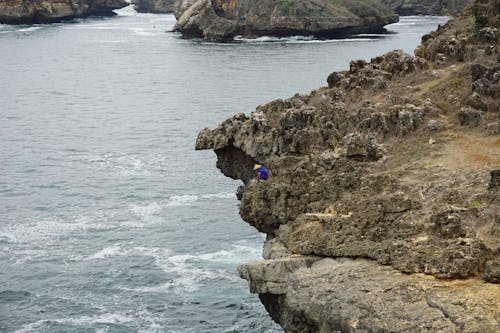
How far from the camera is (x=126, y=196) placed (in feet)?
175

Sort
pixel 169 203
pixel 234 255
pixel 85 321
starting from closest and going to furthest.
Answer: pixel 85 321
pixel 234 255
pixel 169 203

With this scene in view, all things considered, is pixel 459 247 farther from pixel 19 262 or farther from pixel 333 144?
pixel 19 262

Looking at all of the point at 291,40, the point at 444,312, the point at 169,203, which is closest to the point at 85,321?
the point at 169,203

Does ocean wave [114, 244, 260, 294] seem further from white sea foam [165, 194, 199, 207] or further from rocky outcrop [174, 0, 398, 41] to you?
rocky outcrop [174, 0, 398, 41]

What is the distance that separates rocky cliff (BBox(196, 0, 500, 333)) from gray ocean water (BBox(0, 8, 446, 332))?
6.93 meters

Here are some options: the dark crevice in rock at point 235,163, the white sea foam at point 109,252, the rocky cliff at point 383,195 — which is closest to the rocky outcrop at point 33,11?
the white sea foam at point 109,252

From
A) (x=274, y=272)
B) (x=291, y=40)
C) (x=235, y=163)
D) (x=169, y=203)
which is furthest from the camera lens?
(x=291, y=40)

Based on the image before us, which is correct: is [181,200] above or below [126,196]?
below

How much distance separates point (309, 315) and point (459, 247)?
4.96 meters

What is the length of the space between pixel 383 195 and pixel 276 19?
13281 cm

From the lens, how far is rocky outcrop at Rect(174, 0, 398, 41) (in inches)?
6093

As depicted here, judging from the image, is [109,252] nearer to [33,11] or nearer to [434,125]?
[434,125]

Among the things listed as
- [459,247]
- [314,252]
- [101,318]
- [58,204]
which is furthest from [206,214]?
[459,247]

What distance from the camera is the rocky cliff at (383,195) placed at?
21.0 metres
